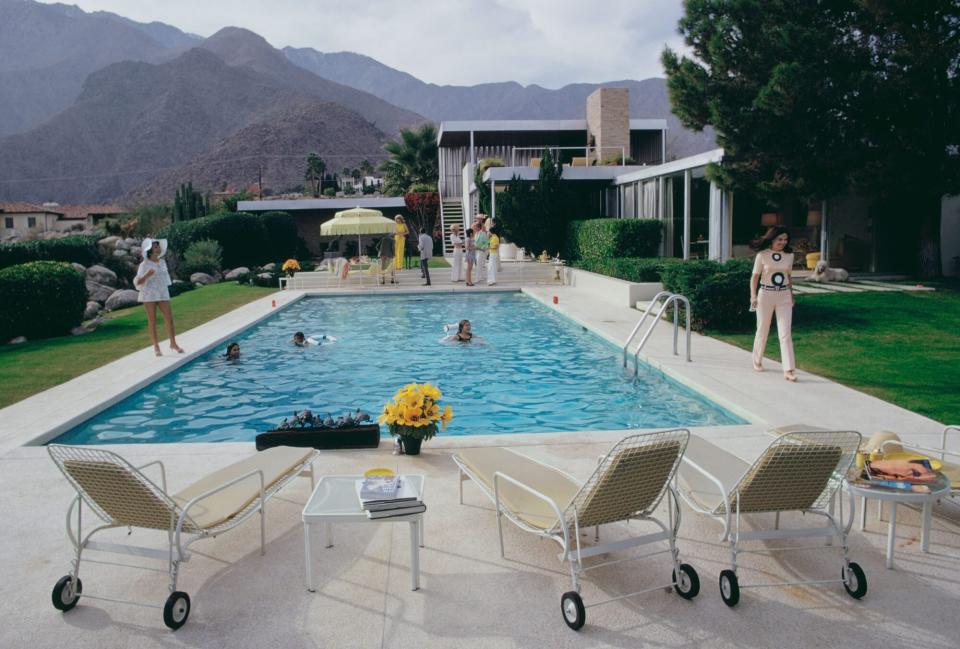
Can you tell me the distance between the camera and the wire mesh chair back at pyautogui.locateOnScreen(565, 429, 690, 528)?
3.86 meters

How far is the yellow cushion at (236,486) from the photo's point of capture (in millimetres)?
4246

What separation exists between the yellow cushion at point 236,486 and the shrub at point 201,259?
76.8 ft

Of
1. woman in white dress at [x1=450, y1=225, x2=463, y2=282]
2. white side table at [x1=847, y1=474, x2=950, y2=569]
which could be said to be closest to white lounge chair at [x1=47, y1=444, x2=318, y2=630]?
white side table at [x1=847, y1=474, x2=950, y2=569]

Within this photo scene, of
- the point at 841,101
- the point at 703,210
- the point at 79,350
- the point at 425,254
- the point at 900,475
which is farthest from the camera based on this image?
the point at 425,254

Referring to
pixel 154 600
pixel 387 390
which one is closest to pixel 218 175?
pixel 387 390

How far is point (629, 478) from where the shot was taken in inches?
154

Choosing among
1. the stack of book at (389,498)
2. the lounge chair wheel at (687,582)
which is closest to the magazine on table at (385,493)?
the stack of book at (389,498)

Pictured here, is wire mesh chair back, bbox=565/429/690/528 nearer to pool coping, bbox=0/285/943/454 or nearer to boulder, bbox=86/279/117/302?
pool coping, bbox=0/285/943/454

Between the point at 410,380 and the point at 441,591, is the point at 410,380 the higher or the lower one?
the lower one

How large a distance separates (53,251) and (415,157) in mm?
26428

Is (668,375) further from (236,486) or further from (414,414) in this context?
(236,486)

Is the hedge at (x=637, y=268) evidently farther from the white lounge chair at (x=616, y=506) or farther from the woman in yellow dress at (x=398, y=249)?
the white lounge chair at (x=616, y=506)

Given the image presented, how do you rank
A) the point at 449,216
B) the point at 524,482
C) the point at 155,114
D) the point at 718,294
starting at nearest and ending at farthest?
1. the point at 524,482
2. the point at 718,294
3. the point at 449,216
4. the point at 155,114

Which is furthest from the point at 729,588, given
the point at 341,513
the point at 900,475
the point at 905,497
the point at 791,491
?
the point at 341,513
